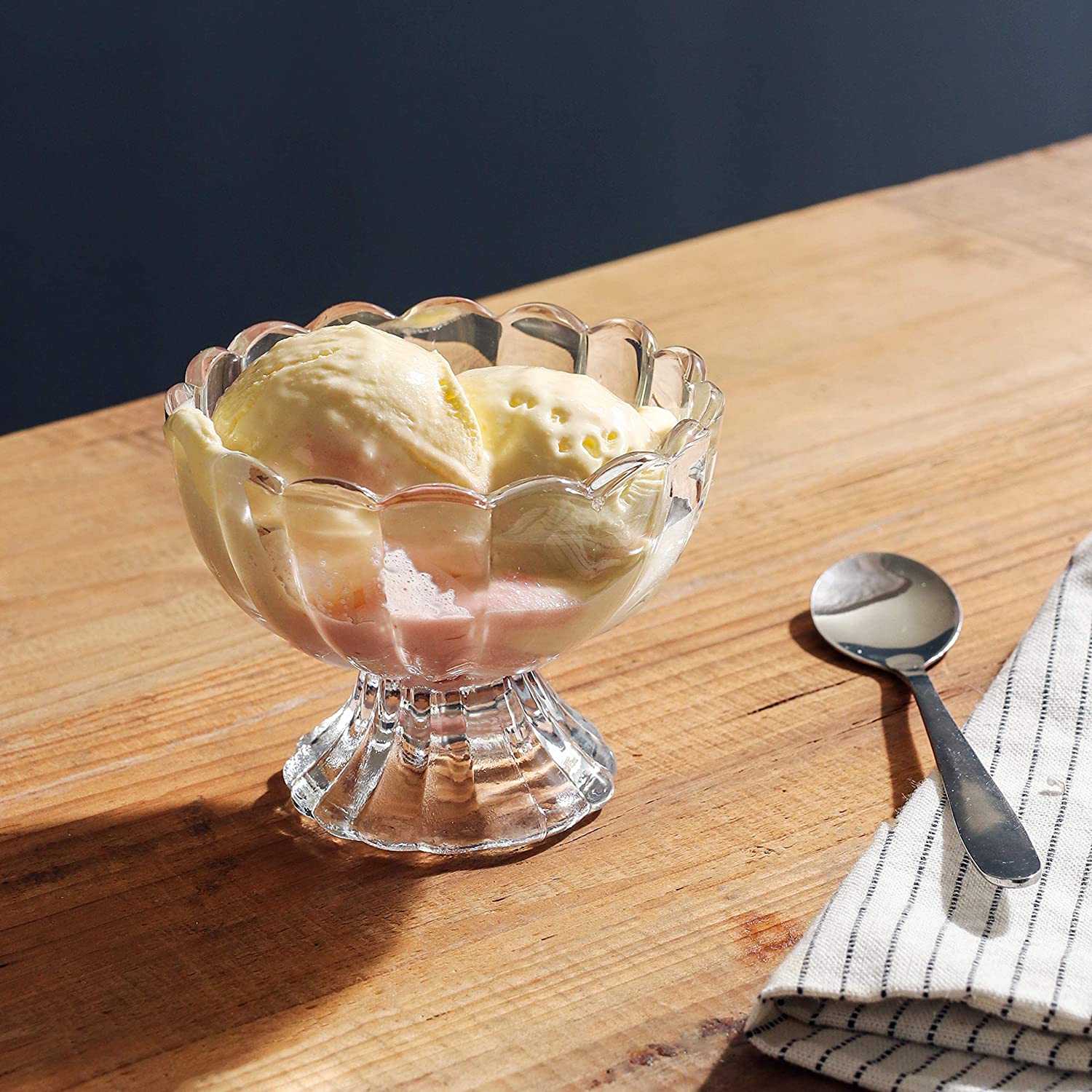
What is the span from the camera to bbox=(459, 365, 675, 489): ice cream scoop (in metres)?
0.63

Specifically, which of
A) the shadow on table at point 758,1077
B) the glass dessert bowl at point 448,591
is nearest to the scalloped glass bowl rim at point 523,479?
the glass dessert bowl at point 448,591

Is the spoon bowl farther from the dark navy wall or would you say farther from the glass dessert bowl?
the dark navy wall

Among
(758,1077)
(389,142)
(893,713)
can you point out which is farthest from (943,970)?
(389,142)

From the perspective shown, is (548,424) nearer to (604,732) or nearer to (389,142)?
(604,732)

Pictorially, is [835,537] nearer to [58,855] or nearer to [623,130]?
[58,855]

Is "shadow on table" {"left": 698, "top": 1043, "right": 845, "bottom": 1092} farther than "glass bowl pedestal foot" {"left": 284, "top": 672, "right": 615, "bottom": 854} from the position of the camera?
No

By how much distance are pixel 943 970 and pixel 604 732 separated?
25cm

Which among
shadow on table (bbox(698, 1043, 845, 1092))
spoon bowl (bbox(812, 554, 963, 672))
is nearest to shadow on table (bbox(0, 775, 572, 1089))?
shadow on table (bbox(698, 1043, 845, 1092))

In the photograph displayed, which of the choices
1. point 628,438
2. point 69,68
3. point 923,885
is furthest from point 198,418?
point 69,68

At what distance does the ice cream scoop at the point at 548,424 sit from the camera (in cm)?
63

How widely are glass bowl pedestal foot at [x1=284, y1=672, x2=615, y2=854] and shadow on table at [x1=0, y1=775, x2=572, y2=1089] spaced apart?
0.01 m

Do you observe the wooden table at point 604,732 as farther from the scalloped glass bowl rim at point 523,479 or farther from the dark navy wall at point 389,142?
the dark navy wall at point 389,142

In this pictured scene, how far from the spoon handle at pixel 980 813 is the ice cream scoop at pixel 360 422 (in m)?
0.25

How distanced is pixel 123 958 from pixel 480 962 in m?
0.15
